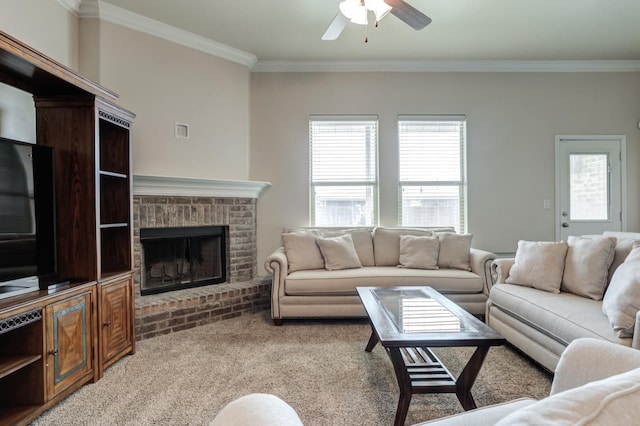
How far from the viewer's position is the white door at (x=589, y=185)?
411 centimetres

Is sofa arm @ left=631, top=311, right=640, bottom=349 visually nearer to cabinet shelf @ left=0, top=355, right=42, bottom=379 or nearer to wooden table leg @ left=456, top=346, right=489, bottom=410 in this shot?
wooden table leg @ left=456, top=346, right=489, bottom=410

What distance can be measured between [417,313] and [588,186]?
3.67 meters

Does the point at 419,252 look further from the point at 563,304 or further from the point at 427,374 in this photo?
the point at 427,374

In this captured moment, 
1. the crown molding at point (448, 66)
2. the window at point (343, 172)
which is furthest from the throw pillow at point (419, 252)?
the crown molding at point (448, 66)

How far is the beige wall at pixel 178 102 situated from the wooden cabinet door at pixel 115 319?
50.4 inches

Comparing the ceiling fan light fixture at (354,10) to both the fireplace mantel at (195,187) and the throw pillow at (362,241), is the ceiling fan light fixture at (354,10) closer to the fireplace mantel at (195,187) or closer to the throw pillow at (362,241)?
the fireplace mantel at (195,187)

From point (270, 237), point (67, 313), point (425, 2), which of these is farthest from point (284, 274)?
point (425, 2)

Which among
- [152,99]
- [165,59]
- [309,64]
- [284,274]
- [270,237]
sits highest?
[309,64]

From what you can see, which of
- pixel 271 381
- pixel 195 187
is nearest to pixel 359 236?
pixel 195 187

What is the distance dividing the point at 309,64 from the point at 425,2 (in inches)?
62.2

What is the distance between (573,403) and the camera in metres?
0.48

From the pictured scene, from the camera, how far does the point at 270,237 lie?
4.11m

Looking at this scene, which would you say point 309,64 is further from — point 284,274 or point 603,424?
point 603,424

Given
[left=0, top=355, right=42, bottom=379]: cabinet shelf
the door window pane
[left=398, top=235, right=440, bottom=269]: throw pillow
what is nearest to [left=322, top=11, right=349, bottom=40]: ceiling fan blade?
[left=398, top=235, right=440, bottom=269]: throw pillow
